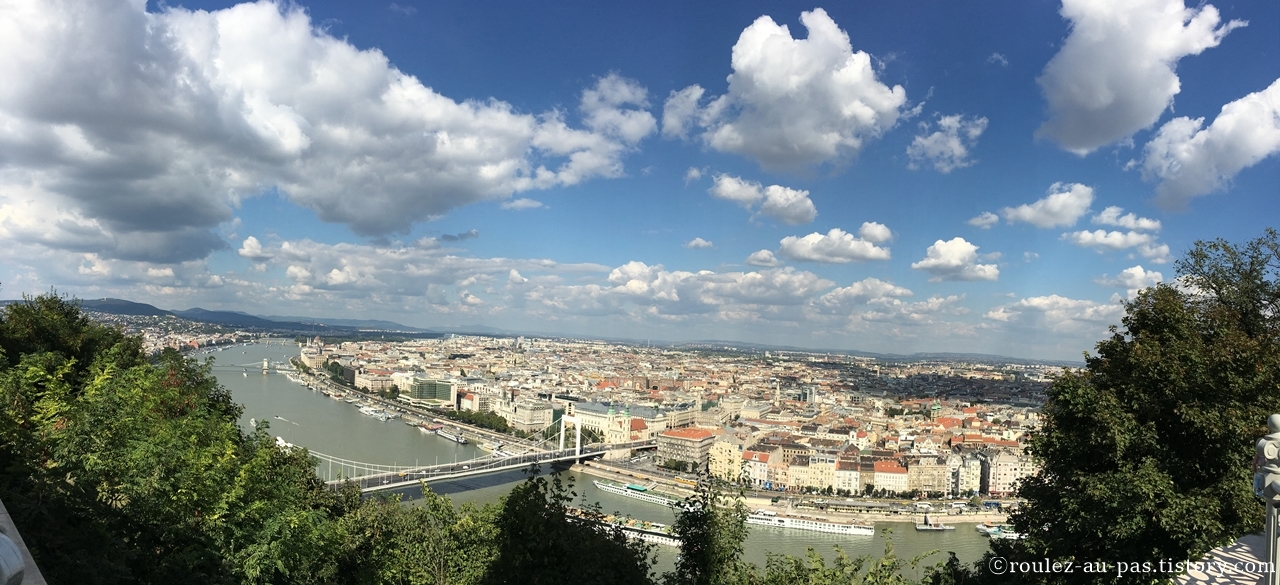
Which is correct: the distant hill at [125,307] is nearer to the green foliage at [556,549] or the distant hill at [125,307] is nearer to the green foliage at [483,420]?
the green foliage at [483,420]

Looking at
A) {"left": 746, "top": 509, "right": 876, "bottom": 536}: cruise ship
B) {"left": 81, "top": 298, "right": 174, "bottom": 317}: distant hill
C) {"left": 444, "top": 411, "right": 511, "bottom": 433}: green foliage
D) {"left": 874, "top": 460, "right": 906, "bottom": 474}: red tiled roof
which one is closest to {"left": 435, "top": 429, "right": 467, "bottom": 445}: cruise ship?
{"left": 444, "top": 411, "right": 511, "bottom": 433}: green foliage

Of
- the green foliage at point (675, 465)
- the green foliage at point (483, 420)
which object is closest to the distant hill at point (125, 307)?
the green foliage at point (483, 420)

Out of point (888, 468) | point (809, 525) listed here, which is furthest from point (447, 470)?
point (888, 468)

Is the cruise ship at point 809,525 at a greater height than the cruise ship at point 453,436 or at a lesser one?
greater

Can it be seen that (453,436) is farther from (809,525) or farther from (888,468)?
(809,525)

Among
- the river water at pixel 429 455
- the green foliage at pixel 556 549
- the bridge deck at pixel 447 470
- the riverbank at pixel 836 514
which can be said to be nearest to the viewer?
the green foliage at pixel 556 549

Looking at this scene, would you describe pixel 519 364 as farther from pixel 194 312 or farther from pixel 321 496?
Result: pixel 194 312
